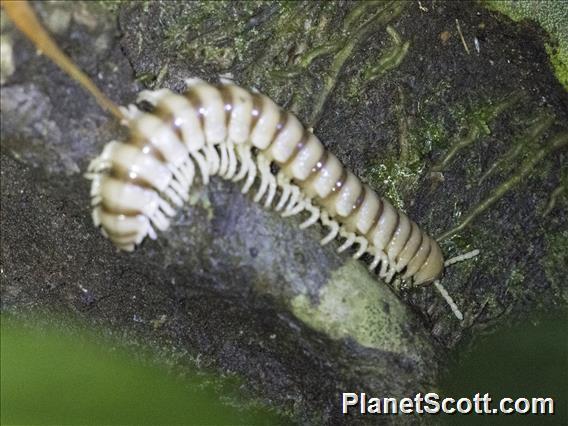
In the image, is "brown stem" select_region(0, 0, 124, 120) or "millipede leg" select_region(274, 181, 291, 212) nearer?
"brown stem" select_region(0, 0, 124, 120)

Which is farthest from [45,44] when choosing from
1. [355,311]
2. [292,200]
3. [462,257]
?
[462,257]

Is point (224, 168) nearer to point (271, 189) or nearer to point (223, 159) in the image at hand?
point (223, 159)

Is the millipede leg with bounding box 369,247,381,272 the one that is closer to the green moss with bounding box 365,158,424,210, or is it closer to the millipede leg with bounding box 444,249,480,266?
the green moss with bounding box 365,158,424,210

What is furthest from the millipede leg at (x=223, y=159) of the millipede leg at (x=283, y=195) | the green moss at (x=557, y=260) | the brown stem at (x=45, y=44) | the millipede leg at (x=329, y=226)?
the green moss at (x=557, y=260)

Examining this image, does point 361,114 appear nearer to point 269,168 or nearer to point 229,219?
point 269,168

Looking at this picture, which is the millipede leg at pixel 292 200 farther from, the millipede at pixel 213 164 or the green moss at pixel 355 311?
the green moss at pixel 355 311

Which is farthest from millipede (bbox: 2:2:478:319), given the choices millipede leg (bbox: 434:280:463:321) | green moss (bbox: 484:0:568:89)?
green moss (bbox: 484:0:568:89)
